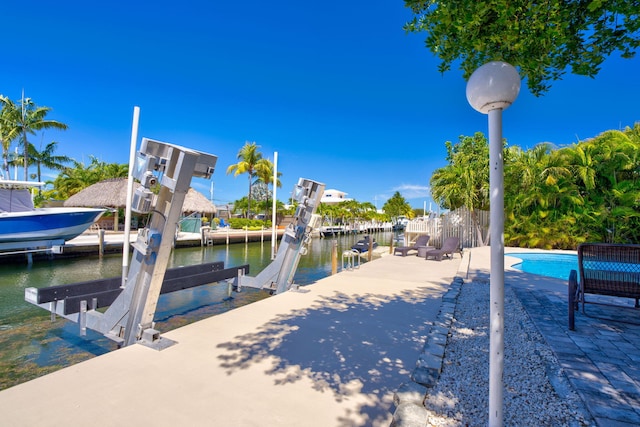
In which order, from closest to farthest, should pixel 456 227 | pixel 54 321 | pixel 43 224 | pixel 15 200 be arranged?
pixel 54 321 → pixel 43 224 → pixel 15 200 → pixel 456 227

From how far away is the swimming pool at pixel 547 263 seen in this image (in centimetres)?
1078

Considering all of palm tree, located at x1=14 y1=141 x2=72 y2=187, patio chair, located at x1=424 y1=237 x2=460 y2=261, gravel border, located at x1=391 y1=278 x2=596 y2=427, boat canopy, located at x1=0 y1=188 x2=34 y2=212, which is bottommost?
gravel border, located at x1=391 y1=278 x2=596 y2=427

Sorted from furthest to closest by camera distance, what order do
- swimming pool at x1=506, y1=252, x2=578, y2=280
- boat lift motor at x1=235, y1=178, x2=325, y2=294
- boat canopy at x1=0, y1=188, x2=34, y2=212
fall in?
boat canopy at x1=0, y1=188, x2=34, y2=212 → swimming pool at x1=506, y1=252, x2=578, y2=280 → boat lift motor at x1=235, y1=178, x2=325, y2=294

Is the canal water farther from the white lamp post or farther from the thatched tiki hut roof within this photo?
the thatched tiki hut roof

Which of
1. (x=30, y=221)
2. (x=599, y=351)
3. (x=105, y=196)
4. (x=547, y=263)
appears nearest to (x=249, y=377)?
(x=599, y=351)

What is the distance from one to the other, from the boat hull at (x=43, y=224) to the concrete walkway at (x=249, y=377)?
1360 centimetres

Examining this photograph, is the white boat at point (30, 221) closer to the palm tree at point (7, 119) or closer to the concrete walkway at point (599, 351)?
the palm tree at point (7, 119)

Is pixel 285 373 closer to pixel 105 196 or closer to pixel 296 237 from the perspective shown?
pixel 296 237

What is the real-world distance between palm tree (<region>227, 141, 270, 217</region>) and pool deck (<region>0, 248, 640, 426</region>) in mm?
32619

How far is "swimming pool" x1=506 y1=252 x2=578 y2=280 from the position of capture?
1078 centimetres

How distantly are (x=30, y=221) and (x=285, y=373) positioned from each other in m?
15.6

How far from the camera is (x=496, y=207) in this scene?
1828 millimetres

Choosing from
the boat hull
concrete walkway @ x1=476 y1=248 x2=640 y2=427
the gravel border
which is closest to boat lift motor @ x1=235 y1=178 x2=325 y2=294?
the gravel border

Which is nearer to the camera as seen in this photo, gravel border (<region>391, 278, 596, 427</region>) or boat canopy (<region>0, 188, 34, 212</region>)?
gravel border (<region>391, 278, 596, 427</region>)
